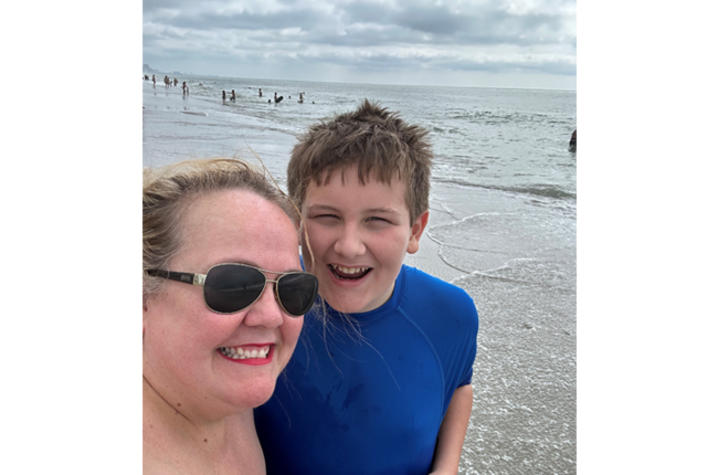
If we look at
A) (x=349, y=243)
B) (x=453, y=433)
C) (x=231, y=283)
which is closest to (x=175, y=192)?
(x=231, y=283)

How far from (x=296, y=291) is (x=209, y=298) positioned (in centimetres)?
16

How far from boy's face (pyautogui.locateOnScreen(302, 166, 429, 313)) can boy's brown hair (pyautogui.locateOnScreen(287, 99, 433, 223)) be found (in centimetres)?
2

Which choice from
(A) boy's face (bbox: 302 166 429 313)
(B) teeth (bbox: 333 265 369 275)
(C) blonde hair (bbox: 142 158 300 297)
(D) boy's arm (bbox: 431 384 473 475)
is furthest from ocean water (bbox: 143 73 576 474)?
(D) boy's arm (bbox: 431 384 473 475)

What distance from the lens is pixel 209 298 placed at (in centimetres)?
84

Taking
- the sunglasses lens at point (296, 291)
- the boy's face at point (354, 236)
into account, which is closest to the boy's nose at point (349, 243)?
the boy's face at point (354, 236)

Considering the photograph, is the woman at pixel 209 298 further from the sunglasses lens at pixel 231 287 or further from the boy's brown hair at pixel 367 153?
the boy's brown hair at pixel 367 153

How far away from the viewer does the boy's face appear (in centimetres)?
Result: 120

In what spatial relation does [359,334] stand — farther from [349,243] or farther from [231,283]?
[231,283]

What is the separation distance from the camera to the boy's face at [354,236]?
1.20 metres

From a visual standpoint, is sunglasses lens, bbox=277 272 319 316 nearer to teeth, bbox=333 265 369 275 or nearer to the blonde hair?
the blonde hair

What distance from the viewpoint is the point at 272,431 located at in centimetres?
126
